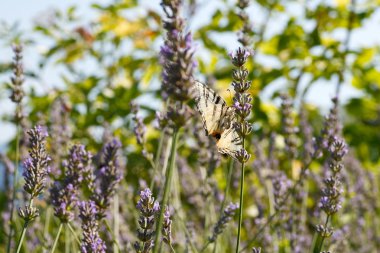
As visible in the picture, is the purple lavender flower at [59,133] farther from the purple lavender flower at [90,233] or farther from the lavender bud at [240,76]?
the lavender bud at [240,76]

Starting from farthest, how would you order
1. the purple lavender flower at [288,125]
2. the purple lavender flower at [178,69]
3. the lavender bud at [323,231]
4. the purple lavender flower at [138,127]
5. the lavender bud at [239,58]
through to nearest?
the purple lavender flower at [288,125], the purple lavender flower at [138,127], the lavender bud at [323,231], the lavender bud at [239,58], the purple lavender flower at [178,69]

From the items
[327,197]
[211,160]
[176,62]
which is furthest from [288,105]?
[176,62]

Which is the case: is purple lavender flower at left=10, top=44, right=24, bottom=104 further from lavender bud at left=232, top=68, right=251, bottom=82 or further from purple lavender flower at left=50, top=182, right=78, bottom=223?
lavender bud at left=232, top=68, right=251, bottom=82

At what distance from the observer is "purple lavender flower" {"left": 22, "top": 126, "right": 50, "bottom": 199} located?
1.63m

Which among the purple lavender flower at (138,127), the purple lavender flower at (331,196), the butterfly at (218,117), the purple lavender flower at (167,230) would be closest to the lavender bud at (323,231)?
the purple lavender flower at (331,196)

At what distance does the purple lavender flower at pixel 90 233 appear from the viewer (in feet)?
5.05

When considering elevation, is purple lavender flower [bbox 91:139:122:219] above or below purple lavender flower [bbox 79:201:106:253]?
above

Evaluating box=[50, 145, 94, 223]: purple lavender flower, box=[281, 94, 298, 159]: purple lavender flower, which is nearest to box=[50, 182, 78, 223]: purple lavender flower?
box=[50, 145, 94, 223]: purple lavender flower

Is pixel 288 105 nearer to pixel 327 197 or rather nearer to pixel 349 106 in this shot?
pixel 327 197

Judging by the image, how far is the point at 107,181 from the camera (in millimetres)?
1944

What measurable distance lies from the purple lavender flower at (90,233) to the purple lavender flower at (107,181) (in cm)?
15

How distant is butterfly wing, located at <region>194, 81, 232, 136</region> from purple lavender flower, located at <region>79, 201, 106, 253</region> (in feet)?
1.56

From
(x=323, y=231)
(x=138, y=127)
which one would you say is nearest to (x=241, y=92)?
(x=323, y=231)

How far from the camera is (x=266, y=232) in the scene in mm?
2797
